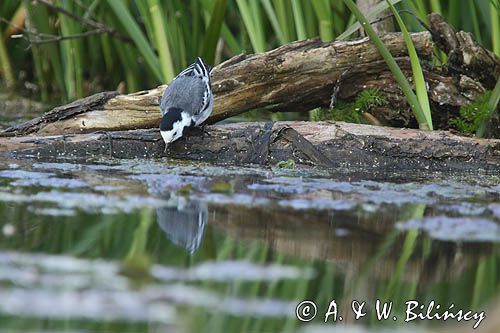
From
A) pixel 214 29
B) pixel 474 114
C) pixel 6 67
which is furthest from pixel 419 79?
pixel 6 67

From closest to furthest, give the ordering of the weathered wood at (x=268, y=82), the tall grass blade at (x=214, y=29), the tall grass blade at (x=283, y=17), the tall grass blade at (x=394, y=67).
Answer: the tall grass blade at (x=394, y=67) < the weathered wood at (x=268, y=82) < the tall grass blade at (x=214, y=29) < the tall grass blade at (x=283, y=17)

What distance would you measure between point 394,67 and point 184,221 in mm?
2234

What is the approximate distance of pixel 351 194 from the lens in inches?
204

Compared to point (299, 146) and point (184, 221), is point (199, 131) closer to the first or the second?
point (299, 146)

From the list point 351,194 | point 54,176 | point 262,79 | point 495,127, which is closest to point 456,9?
point 495,127

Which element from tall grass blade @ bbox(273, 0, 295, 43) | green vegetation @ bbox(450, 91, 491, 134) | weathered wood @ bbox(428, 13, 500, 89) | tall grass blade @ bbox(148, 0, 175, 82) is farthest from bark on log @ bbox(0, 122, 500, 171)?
tall grass blade @ bbox(273, 0, 295, 43)

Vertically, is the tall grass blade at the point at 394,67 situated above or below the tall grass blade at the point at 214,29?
below

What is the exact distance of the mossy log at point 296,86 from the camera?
21.5 ft

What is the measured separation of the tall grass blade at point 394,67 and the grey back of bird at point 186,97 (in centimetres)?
131

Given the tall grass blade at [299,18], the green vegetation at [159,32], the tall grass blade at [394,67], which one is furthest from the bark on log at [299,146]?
the tall grass blade at [299,18]

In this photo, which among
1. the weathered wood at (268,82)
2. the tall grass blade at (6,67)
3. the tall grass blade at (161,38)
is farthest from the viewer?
the tall grass blade at (6,67)

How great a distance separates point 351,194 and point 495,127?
2.38 m

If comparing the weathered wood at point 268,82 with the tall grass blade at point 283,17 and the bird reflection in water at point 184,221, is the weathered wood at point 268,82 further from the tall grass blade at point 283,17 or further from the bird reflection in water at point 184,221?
the bird reflection in water at point 184,221

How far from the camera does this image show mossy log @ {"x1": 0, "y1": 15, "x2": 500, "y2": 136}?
656 centimetres
